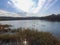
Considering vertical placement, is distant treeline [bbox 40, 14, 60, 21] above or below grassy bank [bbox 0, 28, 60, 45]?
above

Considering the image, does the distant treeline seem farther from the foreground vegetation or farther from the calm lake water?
the foreground vegetation

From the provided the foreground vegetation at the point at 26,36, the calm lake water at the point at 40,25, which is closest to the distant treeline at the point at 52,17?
the calm lake water at the point at 40,25

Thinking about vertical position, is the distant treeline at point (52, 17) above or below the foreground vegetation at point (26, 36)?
above

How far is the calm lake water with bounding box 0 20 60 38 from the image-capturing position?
2.89m

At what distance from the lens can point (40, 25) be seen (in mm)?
2943

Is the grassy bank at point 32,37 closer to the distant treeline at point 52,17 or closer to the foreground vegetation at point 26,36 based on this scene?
the foreground vegetation at point 26,36

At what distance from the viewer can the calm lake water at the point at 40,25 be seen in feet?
9.50

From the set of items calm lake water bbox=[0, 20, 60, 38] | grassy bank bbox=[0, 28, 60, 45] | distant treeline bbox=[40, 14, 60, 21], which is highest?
distant treeline bbox=[40, 14, 60, 21]

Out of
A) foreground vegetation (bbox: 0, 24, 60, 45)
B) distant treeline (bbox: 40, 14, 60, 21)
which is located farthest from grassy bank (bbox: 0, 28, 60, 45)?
distant treeline (bbox: 40, 14, 60, 21)

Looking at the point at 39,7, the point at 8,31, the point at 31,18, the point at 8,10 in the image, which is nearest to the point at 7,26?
the point at 8,31

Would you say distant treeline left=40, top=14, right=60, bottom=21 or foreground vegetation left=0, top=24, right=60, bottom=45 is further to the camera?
distant treeline left=40, top=14, right=60, bottom=21

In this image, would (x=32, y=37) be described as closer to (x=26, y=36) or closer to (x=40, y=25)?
(x=26, y=36)

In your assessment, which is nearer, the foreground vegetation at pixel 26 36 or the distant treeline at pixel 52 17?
the foreground vegetation at pixel 26 36

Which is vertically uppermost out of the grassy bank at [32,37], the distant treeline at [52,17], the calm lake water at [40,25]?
the distant treeline at [52,17]
